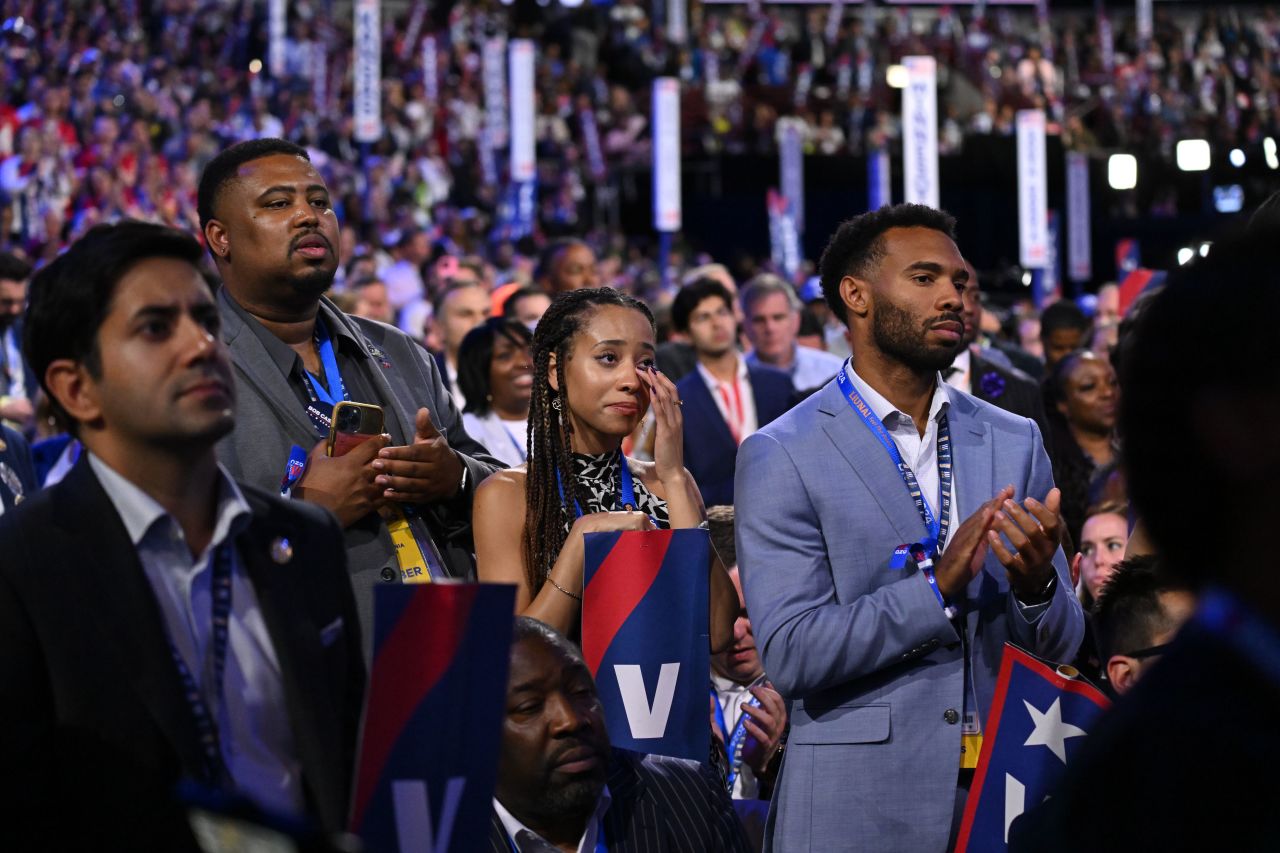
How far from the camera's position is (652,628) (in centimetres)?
338

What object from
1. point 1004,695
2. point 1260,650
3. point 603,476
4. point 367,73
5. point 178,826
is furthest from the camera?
point 367,73

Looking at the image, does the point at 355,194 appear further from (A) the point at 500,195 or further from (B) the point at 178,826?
(B) the point at 178,826

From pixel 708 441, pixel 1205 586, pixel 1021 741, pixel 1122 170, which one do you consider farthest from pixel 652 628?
pixel 1122 170

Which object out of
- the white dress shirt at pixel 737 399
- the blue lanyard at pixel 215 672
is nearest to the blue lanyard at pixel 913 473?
the blue lanyard at pixel 215 672

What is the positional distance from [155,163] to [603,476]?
10814mm

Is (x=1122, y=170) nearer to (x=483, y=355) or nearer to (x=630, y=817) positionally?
(x=483, y=355)

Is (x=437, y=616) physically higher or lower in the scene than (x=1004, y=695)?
higher

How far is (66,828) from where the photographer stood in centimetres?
205

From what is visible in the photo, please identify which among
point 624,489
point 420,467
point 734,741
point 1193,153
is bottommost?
point 734,741

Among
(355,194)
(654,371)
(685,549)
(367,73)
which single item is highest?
(367,73)

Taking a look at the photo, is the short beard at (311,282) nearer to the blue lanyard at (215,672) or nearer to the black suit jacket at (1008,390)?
the blue lanyard at (215,672)

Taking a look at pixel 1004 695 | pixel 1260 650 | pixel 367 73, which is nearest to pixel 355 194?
pixel 367 73

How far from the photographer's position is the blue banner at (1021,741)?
3107mm

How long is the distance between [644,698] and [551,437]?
2.95 ft
